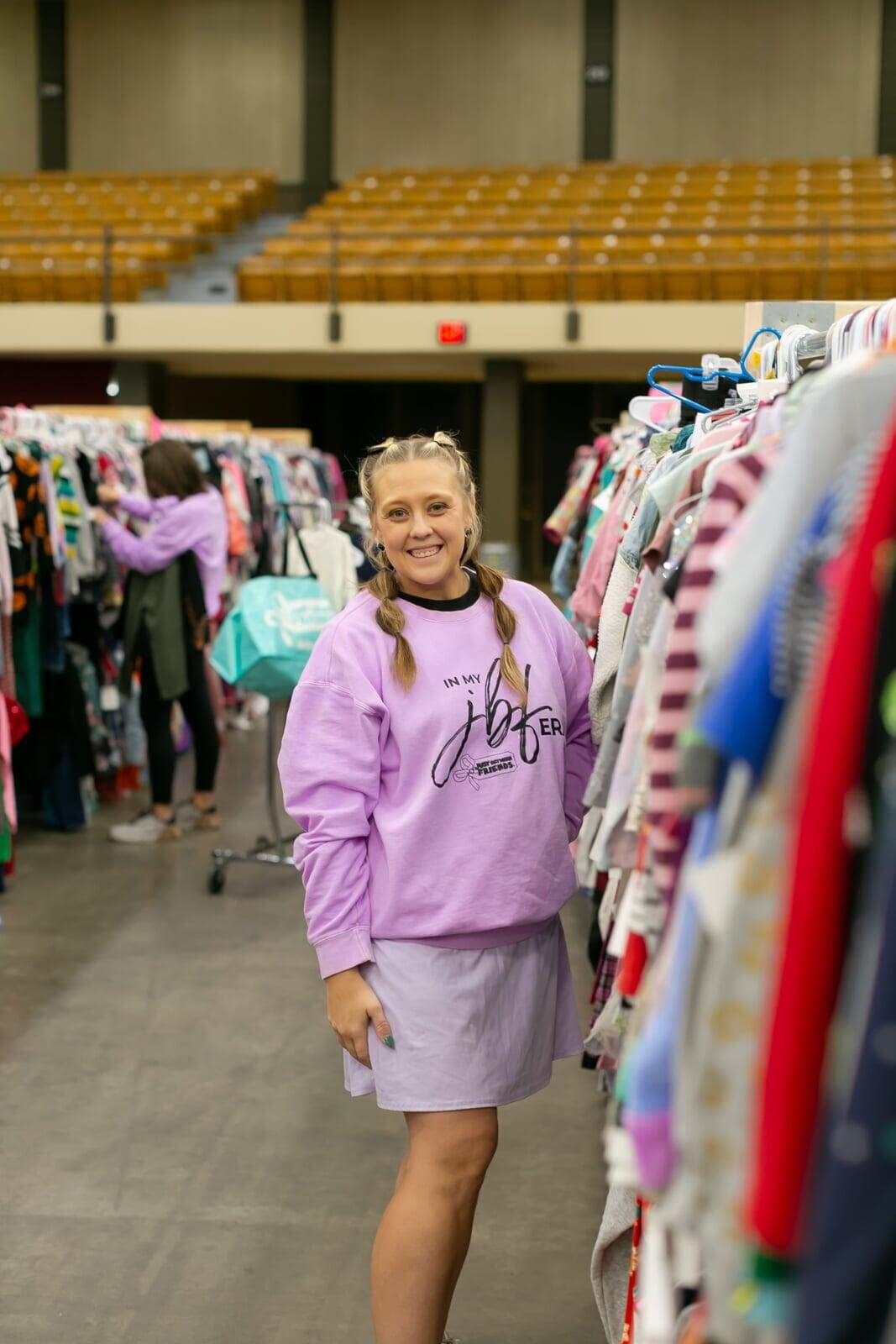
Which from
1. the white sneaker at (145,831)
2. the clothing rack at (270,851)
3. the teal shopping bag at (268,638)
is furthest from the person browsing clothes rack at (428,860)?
the white sneaker at (145,831)

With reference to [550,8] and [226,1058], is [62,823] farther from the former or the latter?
[550,8]

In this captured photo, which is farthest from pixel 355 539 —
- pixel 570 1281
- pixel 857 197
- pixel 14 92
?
pixel 14 92

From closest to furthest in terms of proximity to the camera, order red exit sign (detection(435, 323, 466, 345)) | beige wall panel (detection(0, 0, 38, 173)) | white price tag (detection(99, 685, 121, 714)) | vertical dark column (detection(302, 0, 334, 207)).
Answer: white price tag (detection(99, 685, 121, 714)) → red exit sign (detection(435, 323, 466, 345)) → vertical dark column (detection(302, 0, 334, 207)) → beige wall panel (detection(0, 0, 38, 173))

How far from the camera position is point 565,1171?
3.18 m

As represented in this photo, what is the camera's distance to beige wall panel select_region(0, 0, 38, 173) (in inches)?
735

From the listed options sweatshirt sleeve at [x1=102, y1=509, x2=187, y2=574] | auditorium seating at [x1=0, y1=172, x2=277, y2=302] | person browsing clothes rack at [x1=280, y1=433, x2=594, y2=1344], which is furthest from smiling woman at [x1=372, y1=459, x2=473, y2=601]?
auditorium seating at [x1=0, y1=172, x2=277, y2=302]

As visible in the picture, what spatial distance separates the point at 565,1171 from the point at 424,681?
1.51 metres

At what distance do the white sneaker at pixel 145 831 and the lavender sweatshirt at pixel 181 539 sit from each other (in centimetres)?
89

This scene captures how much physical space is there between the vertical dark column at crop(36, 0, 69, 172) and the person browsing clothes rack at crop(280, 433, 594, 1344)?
18565 millimetres

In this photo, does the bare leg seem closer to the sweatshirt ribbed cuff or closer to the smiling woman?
the sweatshirt ribbed cuff

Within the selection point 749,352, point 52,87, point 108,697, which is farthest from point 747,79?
point 749,352

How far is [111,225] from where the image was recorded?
14.5m

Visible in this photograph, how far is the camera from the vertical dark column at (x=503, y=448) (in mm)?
13633

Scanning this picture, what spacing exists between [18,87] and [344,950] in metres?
19.3
